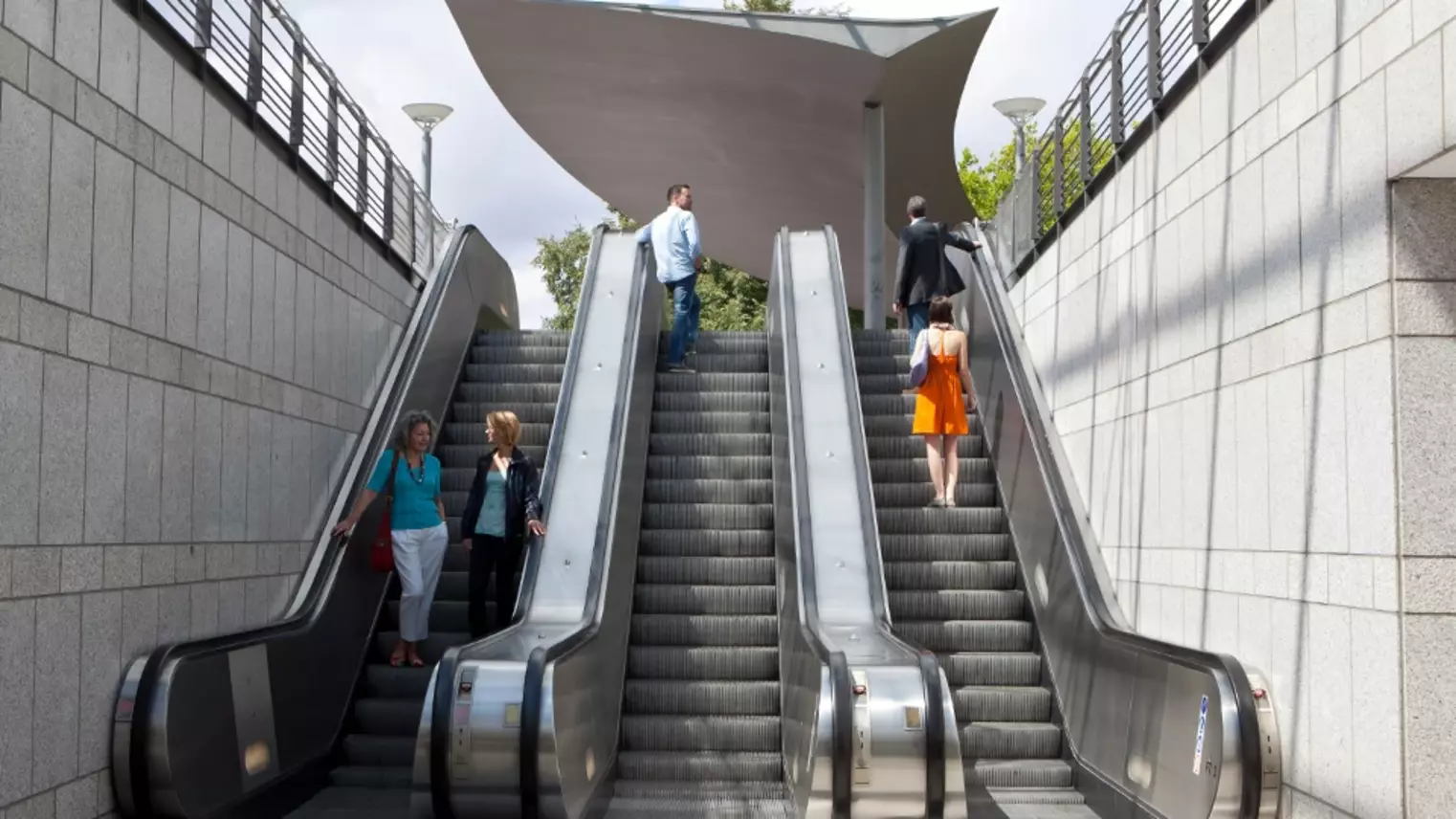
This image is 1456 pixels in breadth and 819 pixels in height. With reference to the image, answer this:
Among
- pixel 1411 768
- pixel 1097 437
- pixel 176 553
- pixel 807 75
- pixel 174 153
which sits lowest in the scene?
pixel 1411 768

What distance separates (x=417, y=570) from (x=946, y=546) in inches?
138

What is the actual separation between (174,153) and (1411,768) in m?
5.80

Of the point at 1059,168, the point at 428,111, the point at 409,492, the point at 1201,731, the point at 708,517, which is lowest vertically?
the point at 1201,731

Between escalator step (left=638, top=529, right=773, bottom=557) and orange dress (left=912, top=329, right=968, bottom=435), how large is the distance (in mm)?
1322

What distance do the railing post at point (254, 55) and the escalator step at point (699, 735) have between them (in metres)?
4.10

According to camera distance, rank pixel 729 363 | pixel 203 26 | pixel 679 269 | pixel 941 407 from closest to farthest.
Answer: pixel 203 26 < pixel 941 407 < pixel 679 269 < pixel 729 363

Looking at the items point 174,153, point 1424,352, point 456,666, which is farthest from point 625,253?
point 1424,352

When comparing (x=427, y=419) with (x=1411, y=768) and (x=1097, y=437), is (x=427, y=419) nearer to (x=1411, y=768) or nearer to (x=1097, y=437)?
(x=1097, y=437)

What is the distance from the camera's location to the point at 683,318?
11.9 meters

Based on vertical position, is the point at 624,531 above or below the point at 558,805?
above

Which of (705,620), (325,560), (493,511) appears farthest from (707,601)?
(325,560)

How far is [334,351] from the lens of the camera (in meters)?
9.39

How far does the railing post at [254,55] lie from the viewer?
320 inches

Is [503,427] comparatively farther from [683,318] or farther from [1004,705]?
[683,318]
